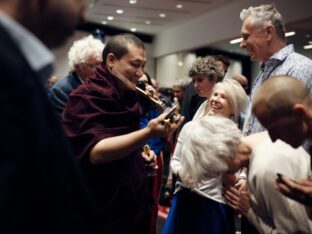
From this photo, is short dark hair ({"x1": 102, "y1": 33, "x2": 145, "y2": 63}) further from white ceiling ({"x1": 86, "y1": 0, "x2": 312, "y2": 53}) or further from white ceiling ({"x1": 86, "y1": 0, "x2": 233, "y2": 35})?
white ceiling ({"x1": 86, "y1": 0, "x2": 233, "y2": 35})

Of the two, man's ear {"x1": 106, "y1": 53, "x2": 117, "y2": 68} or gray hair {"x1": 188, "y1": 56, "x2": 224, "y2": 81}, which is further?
gray hair {"x1": 188, "y1": 56, "x2": 224, "y2": 81}

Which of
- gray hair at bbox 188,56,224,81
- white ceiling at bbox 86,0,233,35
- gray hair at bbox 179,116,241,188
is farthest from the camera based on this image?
white ceiling at bbox 86,0,233,35

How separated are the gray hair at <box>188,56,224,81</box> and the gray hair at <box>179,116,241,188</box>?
4.91 ft

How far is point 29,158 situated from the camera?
634 mm

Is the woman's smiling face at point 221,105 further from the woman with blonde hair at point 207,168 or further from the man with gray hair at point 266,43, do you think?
the man with gray hair at point 266,43

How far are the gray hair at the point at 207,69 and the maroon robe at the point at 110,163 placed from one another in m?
1.50

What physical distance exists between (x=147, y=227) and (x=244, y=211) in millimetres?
504

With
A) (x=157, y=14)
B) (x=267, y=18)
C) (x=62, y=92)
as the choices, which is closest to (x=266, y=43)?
(x=267, y=18)

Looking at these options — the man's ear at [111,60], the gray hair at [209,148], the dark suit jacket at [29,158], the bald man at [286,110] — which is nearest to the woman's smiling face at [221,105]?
the gray hair at [209,148]

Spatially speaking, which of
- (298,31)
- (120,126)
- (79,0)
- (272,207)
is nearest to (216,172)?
(272,207)

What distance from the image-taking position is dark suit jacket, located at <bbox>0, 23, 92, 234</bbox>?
61 centimetres

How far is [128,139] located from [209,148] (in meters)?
0.32

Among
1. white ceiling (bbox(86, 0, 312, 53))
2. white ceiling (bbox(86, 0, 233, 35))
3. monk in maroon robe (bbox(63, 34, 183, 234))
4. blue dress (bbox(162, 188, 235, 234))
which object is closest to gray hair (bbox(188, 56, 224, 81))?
blue dress (bbox(162, 188, 235, 234))

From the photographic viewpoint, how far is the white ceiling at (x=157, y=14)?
7.67 m
